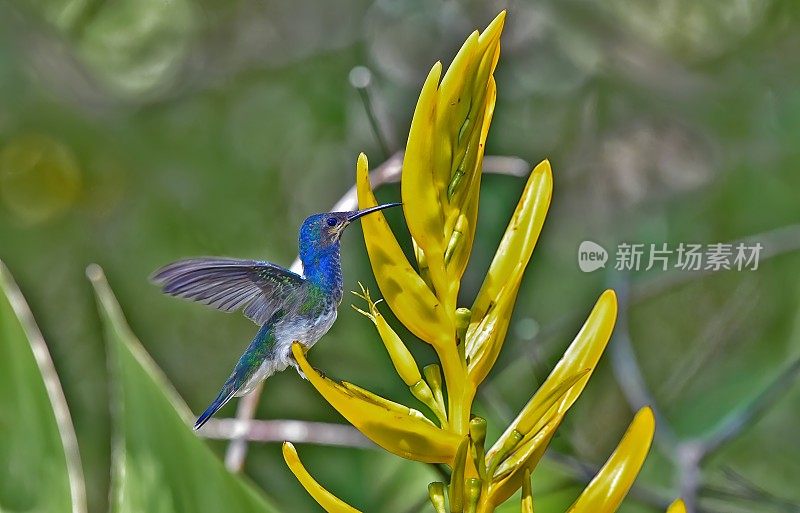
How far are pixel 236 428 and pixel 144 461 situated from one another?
0.28 metres

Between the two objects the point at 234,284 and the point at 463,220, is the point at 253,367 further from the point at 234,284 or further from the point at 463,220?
the point at 463,220

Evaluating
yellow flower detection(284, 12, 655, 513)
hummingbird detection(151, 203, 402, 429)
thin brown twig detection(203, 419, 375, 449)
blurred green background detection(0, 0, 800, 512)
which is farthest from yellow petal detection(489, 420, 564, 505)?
blurred green background detection(0, 0, 800, 512)

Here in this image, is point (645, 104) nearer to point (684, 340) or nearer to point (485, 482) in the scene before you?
point (684, 340)

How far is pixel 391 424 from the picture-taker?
195 mm

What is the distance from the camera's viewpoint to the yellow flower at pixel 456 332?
19 centimetres

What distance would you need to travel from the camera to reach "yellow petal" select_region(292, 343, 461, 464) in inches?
7.6

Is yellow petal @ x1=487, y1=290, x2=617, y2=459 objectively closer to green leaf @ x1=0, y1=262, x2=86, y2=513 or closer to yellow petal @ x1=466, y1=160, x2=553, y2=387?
yellow petal @ x1=466, y1=160, x2=553, y2=387

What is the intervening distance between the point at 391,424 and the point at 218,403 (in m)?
0.15

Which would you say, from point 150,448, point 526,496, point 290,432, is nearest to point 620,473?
point 526,496

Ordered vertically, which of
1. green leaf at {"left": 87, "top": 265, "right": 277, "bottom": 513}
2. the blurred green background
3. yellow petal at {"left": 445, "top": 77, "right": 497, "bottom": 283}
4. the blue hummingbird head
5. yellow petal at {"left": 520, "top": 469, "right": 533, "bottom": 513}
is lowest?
yellow petal at {"left": 520, "top": 469, "right": 533, "bottom": 513}

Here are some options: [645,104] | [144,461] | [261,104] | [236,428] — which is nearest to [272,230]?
[261,104]

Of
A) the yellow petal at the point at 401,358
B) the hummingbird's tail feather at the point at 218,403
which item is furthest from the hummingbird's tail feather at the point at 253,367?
the yellow petal at the point at 401,358

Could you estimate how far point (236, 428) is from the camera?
52 cm

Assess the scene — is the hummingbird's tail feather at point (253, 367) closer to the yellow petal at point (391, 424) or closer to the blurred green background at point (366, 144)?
the yellow petal at point (391, 424)
